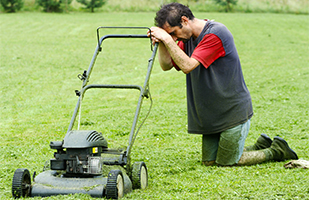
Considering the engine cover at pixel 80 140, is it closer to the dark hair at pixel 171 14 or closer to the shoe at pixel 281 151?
the dark hair at pixel 171 14

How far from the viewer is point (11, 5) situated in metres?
23.8

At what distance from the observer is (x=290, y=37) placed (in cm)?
1730

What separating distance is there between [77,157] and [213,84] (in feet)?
4.78

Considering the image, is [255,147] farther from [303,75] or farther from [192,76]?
[303,75]

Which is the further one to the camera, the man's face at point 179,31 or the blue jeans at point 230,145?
the blue jeans at point 230,145

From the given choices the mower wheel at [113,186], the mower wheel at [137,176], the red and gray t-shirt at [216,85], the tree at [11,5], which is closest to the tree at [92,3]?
the tree at [11,5]

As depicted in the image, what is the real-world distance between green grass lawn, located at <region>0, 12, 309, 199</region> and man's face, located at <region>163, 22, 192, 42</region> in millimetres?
1201

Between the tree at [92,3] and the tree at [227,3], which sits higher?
the tree at [227,3]

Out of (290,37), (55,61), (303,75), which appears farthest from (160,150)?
(290,37)

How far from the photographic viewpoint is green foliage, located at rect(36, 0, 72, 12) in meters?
24.4

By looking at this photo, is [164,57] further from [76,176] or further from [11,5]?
[11,5]

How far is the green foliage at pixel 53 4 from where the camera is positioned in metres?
24.4

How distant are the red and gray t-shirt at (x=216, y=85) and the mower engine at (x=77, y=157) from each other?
4.11ft

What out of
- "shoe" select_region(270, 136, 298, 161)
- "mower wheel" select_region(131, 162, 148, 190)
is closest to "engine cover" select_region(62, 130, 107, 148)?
"mower wheel" select_region(131, 162, 148, 190)
